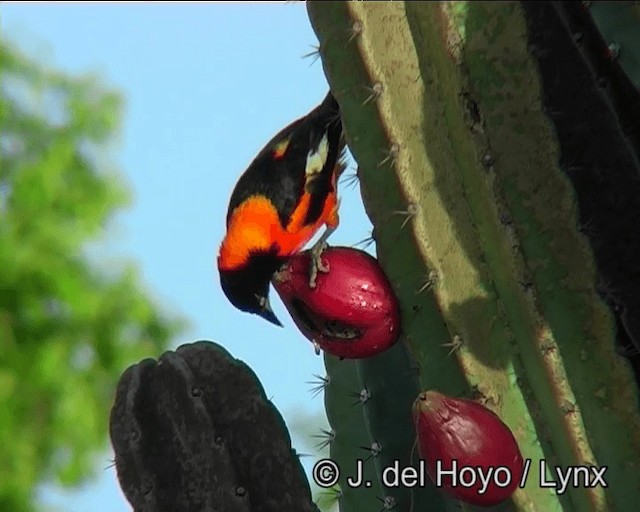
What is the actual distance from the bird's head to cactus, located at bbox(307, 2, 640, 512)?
0.58 meters

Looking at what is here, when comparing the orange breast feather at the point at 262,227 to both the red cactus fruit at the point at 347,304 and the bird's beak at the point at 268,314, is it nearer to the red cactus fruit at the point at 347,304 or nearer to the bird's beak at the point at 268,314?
the bird's beak at the point at 268,314

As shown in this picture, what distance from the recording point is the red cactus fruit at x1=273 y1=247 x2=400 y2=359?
3.38 feet

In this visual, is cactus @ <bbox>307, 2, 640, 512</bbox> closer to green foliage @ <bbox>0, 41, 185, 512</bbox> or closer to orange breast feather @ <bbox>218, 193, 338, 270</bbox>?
orange breast feather @ <bbox>218, 193, 338, 270</bbox>

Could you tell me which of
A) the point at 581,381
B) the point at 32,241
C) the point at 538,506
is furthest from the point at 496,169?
the point at 32,241

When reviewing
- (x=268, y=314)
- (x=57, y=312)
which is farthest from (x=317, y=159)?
(x=57, y=312)

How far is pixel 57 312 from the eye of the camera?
13.4 feet

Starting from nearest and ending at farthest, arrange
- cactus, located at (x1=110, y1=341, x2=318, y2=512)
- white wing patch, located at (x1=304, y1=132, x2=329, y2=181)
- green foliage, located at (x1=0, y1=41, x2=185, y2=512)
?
cactus, located at (x1=110, y1=341, x2=318, y2=512) → white wing patch, located at (x1=304, y1=132, x2=329, y2=181) → green foliage, located at (x1=0, y1=41, x2=185, y2=512)

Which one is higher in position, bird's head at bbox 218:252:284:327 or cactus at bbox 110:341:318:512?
bird's head at bbox 218:252:284:327

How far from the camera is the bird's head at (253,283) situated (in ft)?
5.29

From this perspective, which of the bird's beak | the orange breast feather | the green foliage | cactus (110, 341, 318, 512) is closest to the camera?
cactus (110, 341, 318, 512)

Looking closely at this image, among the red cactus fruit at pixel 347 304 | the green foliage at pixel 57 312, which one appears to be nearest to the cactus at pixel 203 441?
the red cactus fruit at pixel 347 304

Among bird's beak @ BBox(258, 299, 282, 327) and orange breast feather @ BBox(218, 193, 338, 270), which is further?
bird's beak @ BBox(258, 299, 282, 327)

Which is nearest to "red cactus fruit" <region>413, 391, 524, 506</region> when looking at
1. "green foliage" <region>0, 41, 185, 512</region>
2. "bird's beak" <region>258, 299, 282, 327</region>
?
"bird's beak" <region>258, 299, 282, 327</region>

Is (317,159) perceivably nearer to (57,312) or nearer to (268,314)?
(268,314)
